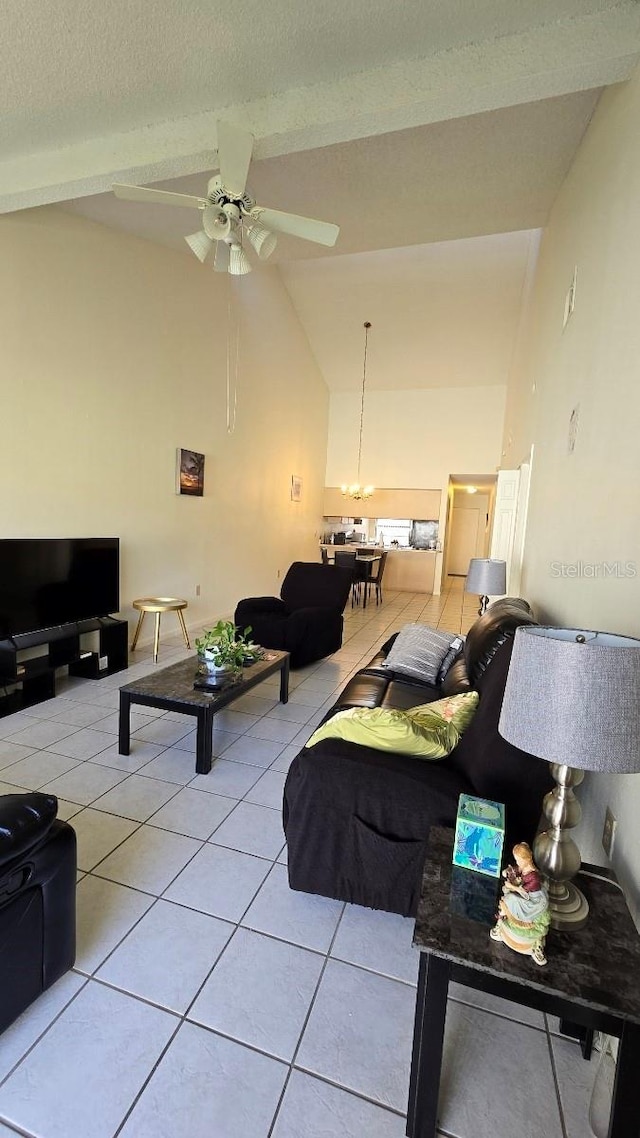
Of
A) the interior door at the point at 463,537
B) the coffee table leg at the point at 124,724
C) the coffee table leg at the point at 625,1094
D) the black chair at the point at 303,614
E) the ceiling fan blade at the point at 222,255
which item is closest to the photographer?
the coffee table leg at the point at 625,1094

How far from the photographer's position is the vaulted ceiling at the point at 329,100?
1.88m

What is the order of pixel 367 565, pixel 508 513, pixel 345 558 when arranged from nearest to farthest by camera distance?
pixel 508 513 → pixel 367 565 → pixel 345 558

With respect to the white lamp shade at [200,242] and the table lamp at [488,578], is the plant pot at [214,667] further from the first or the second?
the white lamp shade at [200,242]

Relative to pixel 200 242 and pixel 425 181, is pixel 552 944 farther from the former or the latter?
pixel 425 181

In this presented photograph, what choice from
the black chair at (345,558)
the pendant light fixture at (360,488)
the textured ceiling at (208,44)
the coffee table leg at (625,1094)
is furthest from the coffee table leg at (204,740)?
the pendant light fixture at (360,488)

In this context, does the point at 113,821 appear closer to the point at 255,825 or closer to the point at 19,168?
the point at 255,825

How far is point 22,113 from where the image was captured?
2406 mm

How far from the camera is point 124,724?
2.59 m

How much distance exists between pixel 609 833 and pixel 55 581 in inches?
138

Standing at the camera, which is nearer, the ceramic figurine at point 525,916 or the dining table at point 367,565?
the ceramic figurine at point 525,916

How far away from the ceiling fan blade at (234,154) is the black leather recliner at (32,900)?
2.65m

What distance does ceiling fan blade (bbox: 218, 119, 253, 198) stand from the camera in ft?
6.79

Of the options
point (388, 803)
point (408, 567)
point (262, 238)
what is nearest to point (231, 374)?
point (262, 238)

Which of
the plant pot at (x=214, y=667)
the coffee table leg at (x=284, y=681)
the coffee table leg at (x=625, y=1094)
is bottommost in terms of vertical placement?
the coffee table leg at (x=284, y=681)
